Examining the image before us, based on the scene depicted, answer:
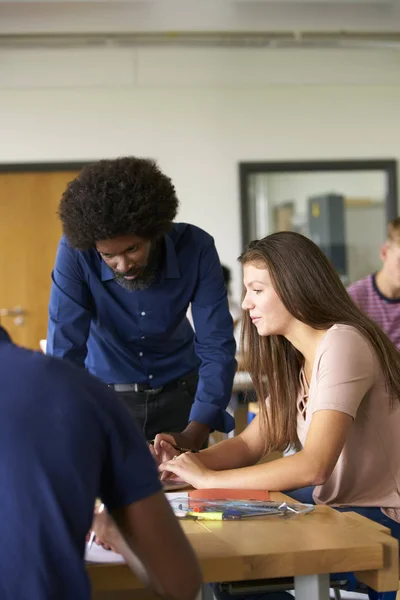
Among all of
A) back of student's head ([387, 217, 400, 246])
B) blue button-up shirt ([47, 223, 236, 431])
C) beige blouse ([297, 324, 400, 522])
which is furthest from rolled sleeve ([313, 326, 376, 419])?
back of student's head ([387, 217, 400, 246])

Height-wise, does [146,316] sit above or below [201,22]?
below

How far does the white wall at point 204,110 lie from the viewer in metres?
6.46

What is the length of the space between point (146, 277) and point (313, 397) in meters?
0.83

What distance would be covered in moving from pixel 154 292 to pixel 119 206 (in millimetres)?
385

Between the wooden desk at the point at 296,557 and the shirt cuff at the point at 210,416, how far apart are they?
0.99 m

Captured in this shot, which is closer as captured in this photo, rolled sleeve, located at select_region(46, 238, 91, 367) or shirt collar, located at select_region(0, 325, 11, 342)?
shirt collar, located at select_region(0, 325, 11, 342)

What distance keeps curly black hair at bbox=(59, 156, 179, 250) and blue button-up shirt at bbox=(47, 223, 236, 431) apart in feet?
0.47

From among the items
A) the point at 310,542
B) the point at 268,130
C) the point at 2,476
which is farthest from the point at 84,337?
the point at 268,130

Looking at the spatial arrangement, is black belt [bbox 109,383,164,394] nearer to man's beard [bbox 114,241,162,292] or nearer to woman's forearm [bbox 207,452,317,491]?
man's beard [bbox 114,241,162,292]

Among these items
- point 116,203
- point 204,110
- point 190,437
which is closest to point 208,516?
point 190,437

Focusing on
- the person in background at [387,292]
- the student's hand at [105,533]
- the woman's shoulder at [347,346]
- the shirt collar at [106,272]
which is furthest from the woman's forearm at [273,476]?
the person in background at [387,292]

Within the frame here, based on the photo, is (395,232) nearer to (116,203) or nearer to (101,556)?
(116,203)

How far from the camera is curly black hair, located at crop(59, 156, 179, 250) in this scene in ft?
7.68

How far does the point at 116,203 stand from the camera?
237 cm
